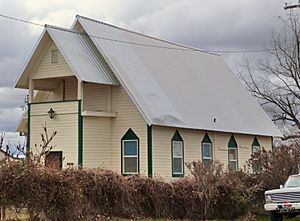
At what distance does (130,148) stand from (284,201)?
34.1 feet

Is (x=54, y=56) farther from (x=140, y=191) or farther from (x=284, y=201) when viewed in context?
(x=284, y=201)

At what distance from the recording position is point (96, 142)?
29562mm

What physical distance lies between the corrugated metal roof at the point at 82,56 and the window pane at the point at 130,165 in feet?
12.5

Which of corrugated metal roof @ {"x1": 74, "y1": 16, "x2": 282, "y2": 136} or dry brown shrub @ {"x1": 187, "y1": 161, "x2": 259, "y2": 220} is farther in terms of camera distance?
corrugated metal roof @ {"x1": 74, "y1": 16, "x2": 282, "y2": 136}

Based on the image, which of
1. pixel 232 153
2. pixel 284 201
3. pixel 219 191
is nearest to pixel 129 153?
pixel 219 191

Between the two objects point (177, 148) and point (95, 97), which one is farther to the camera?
point (177, 148)

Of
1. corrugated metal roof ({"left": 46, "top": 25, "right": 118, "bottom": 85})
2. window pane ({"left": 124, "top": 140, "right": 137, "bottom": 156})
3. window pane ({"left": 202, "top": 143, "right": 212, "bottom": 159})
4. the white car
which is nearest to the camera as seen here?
the white car

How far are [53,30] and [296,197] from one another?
14.5 meters

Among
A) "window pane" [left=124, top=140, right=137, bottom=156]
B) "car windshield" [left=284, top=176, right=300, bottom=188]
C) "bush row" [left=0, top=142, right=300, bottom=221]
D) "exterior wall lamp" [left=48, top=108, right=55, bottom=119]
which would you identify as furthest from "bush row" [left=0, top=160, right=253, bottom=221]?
"exterior wall lamp" [left=48, top=108, right=55, bottom=119]

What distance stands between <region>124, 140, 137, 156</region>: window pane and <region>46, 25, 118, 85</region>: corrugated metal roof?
9.82ft

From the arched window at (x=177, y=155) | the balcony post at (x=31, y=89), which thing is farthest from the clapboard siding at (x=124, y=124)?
the balcony post at (x=31, y=89)

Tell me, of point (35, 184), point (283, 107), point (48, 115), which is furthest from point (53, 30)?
point (283, 107)

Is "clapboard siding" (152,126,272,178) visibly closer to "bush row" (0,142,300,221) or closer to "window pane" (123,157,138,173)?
"window pane" (123,157,138,173)

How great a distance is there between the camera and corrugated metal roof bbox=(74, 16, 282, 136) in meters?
30.0
